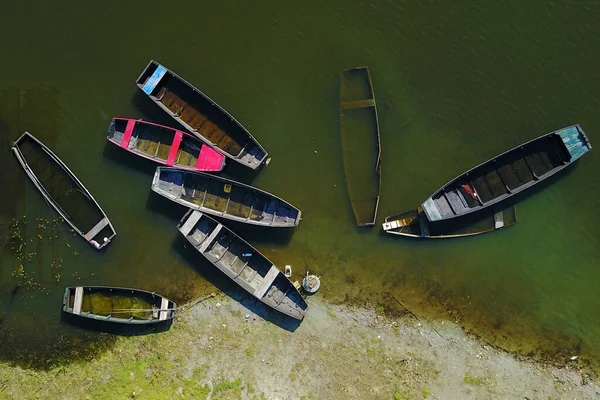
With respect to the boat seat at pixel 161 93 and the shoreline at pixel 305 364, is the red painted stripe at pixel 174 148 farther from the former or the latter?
the shoreline at pixel 305 364

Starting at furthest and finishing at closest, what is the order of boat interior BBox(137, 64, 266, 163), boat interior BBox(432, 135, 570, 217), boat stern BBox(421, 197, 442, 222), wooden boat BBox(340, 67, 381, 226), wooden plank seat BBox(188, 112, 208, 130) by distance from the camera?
wooden plank seat BBox(188, 112, 208, 130)
boat interior BBox(137, 64, 266, 163)
wooden boat BBox(340, 67, 381, 226)
boat interior BBox(432, 135, 570, 217)
boat stern BBox(421, 197, 442, 222)

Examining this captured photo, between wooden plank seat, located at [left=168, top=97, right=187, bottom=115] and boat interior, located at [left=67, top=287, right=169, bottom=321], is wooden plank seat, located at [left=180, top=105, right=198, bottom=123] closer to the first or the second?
wooden plank seat, located at [left=168, top=97, right=187, bottom=115]

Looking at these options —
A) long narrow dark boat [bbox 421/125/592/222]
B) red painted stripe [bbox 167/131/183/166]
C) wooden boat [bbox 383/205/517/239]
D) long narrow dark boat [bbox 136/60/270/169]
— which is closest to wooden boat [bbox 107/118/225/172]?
red painted stripe [bbox 167/131/183/166]

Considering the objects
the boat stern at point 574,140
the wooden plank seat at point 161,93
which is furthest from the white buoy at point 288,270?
the boat stern at point 574,140

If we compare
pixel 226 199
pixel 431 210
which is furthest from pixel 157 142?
pixel 431 210

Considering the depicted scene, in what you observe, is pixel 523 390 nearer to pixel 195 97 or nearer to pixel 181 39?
pixel 195 97

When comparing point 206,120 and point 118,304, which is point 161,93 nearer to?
point 206,120

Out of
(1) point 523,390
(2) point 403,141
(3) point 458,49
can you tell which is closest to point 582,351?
(1) point 523,390
